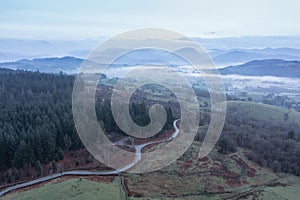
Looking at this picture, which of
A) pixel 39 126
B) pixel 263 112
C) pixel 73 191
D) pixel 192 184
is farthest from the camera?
pixel 263 112

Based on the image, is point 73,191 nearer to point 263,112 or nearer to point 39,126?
point 39,126

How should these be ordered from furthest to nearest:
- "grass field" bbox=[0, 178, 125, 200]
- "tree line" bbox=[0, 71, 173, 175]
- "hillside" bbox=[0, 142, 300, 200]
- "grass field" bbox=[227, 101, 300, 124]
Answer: "grass field" bbox=[227, 101, 300, 124] → "tree line" bbox=[0, 71, 173, 175] → "hillside" bbox=[0, 142, 300, 200] → "grass field" bbox=[0, 178, 125, 200]

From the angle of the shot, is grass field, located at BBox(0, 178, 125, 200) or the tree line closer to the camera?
grass field, located at BBox(0, 178, 125, 200)

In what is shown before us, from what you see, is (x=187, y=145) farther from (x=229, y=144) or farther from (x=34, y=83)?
(x=34, y=83)

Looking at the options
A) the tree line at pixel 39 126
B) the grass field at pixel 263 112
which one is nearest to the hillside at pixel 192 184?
the tree line at pixel 39 126

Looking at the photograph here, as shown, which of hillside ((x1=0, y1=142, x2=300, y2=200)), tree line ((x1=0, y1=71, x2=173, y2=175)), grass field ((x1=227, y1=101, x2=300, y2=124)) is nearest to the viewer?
hillside ((x1=0, y1=142, x2=300, y2=200))

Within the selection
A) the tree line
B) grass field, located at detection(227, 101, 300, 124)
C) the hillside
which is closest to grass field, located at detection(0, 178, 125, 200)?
the hillside

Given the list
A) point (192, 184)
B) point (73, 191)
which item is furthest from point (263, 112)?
point (73, 191)

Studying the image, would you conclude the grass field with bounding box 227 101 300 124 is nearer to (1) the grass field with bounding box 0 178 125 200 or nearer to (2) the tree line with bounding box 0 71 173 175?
(2) the tree line with bounding box 0 71 173 175

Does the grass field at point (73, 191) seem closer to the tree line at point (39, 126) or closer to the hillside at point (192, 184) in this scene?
the hillside at point (192, 184)

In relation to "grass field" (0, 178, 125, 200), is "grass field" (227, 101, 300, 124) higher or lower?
higher

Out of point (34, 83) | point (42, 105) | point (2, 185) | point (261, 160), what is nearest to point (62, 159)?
point (2, 185)
